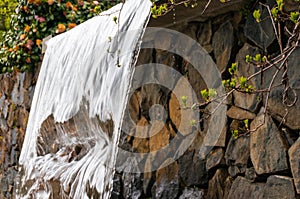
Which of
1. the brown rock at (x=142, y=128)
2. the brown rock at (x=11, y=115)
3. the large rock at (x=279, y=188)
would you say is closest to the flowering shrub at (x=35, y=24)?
the brown rock at (x=11, y=115)

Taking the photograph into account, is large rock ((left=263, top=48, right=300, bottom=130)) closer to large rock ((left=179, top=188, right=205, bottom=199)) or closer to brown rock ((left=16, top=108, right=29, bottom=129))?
large rock ((left=179, top=188, right=205, bottom=199))

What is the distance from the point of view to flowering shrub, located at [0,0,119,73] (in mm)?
4094

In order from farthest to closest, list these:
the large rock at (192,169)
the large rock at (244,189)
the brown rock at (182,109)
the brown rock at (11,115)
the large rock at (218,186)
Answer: the brown rock at (11,115)
the brown rock at (182,109)
the large rock at (192,169)
the large rock at (218,186)
the large rock at (244,189)

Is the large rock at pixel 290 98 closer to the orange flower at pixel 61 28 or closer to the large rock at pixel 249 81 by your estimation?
the large rock at pixel 249 81

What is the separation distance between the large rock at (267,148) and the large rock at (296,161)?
0.11 ft

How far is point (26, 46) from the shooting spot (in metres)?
4.10

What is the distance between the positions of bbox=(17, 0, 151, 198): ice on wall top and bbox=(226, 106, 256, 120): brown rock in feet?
1.41

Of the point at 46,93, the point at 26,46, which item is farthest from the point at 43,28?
the point at 46,93

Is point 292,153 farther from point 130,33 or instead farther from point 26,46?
point 26,46

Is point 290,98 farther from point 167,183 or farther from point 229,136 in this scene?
point 167,183

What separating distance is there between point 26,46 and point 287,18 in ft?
8.90

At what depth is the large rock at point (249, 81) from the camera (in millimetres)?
1967

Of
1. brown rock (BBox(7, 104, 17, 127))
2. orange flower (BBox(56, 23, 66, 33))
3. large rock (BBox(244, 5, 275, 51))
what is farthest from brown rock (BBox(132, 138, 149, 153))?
brown rock (BBox(7, 104, 17, 127))

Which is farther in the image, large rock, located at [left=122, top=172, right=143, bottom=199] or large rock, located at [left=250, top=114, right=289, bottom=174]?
large rock, located at [left=122, top=172, right=143, bottom=199]
